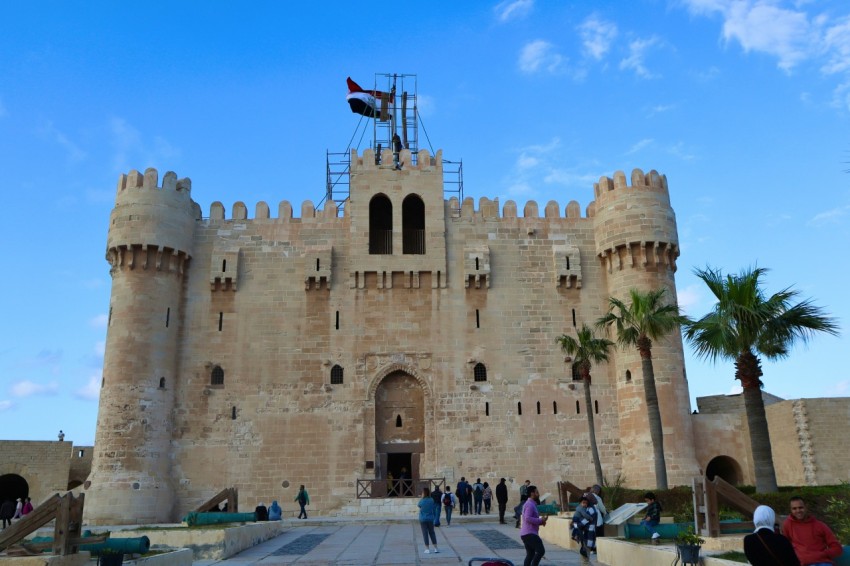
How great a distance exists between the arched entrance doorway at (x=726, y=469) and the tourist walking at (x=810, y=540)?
69.8ft

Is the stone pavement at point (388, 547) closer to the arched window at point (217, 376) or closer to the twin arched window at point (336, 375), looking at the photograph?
the twin arched window at point (336, 375)

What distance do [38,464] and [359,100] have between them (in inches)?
840

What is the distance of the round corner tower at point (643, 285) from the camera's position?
2575 cm

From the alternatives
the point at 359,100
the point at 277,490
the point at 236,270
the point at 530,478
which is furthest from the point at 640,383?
the point at 359,100

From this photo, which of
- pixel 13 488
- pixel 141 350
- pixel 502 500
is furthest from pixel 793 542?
pixel 13 488

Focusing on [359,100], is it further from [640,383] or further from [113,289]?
[640,383]

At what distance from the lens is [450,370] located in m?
27.3

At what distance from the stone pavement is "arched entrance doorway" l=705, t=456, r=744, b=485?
36.6 feet

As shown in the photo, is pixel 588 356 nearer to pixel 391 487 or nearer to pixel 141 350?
pixel 391 487

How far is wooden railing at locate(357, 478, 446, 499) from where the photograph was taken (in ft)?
84.4

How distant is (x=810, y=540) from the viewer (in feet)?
23.1

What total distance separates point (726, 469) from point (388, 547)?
19.6 metres

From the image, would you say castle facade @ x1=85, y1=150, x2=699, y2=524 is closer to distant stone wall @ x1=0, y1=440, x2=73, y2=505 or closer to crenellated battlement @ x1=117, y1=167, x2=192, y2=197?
crenellated battlement @ x1=117, y1=167, x2=192, y2=197

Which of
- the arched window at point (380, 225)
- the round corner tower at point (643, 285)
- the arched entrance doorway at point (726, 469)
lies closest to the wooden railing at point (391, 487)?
the round corner tower at point (643, 285)
